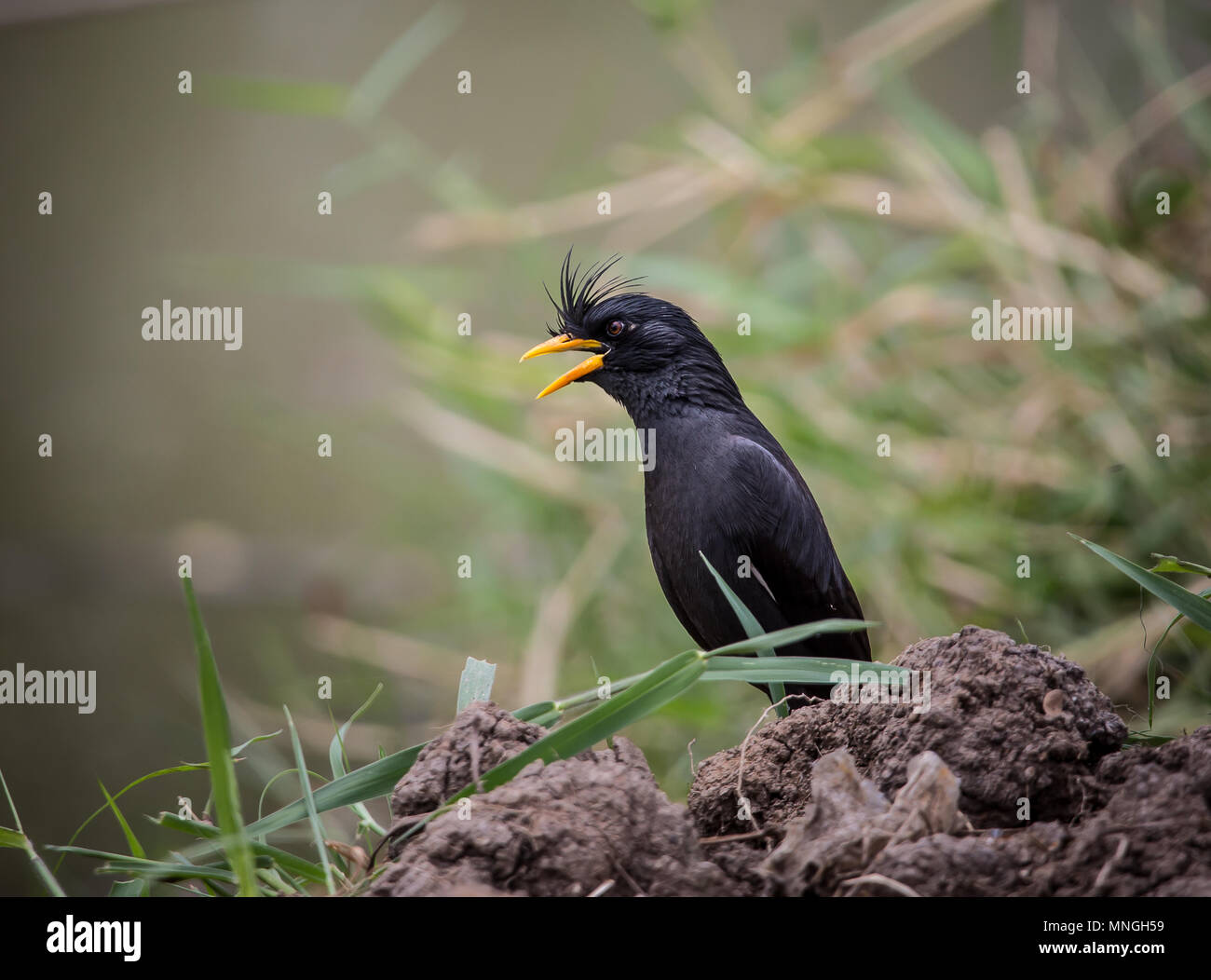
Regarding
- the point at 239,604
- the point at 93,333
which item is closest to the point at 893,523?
the point at 239,604

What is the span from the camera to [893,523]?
14.5 feet

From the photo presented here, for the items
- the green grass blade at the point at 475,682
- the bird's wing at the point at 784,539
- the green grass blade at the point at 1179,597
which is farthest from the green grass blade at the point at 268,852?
the bird's wing at the point at 784,539

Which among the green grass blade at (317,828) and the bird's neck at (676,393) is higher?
the bird's neck at (676,393)

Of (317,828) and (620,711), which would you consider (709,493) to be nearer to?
(620,711)

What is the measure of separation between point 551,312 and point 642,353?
188 centimetres

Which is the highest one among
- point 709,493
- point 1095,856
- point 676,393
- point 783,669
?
point 676,393

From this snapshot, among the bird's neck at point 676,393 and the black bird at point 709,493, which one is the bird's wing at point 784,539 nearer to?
the black bird at point 709,493

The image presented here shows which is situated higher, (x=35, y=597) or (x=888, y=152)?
(x=888, y=152)

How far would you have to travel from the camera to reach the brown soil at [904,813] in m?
1.42

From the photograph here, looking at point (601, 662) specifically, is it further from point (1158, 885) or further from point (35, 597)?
point (35, 597)

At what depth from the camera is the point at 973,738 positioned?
1.70 m

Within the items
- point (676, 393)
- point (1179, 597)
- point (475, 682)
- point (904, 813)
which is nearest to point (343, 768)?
point (475, 682)

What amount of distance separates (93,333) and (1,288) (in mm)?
630

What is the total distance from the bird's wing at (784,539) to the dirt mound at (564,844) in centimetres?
153
